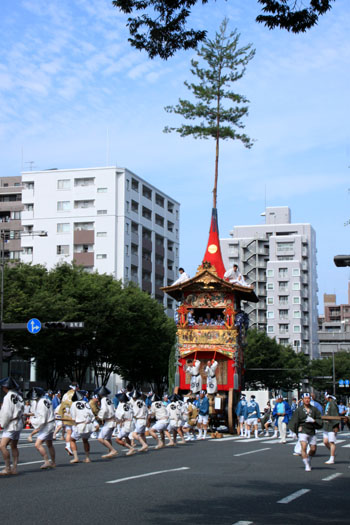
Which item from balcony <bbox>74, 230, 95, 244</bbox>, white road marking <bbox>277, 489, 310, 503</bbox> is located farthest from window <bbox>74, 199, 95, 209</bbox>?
white road marking <bbox>277, 489, 310, 503</bbox>

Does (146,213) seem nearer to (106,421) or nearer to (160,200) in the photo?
(160,200)

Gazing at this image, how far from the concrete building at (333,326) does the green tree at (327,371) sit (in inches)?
1262

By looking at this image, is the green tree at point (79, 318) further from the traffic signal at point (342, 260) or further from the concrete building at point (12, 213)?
the concrete building at point (12, 213)

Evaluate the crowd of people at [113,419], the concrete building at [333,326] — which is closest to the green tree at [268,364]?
the crowd of people at [113,419]

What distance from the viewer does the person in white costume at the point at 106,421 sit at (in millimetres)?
19672

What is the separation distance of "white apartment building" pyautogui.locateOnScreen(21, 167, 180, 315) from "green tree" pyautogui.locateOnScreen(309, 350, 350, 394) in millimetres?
28798

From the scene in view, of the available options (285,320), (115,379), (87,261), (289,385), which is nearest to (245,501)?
(115,379)

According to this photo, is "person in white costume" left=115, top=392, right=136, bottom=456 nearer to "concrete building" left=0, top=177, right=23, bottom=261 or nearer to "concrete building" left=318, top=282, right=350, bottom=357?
"concrete building" left=0, top=177, right=23, bottom=261

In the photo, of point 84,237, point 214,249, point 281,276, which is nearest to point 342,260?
point 214,249

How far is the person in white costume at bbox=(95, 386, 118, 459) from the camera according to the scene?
19.7 meters

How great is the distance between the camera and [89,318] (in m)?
50.2

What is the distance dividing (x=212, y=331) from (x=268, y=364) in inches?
1913

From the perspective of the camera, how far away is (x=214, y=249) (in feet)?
128

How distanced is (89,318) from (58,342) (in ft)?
8.62
